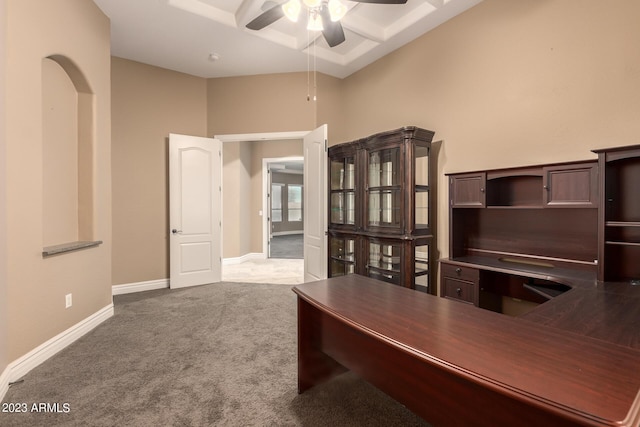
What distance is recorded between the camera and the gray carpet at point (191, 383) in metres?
1.75

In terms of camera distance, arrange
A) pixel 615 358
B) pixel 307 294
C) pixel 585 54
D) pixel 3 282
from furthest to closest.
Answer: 1. pixel 585 54
2. pixel 3 282
3. pixel 307 294
4. pixel 615 358

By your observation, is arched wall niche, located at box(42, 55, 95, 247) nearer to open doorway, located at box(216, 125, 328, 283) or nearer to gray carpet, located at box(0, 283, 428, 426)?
gray carpet, located at box(0, 283, 428, 426)

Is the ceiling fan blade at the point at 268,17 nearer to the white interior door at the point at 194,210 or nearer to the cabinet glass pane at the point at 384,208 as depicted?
the cabinet glass pane at the point at 384,208

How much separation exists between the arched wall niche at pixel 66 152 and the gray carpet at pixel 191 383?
1071 millimetres

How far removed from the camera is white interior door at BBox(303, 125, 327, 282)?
411 centimetres

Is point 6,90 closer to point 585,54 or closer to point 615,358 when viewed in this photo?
point 615,358

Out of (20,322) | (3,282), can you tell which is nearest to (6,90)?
(3,282)

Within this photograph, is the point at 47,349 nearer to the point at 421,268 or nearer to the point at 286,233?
the point at 421,268

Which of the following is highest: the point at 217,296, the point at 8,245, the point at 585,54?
the point at 585,54

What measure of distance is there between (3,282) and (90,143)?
1.63 metres

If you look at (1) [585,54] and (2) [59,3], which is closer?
(1) [585,54]

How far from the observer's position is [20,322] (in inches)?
85.8

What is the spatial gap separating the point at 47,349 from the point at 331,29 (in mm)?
3625

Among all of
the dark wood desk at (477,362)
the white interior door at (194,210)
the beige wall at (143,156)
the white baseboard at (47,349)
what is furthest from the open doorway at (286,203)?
the dark wood desk at (477,362)
